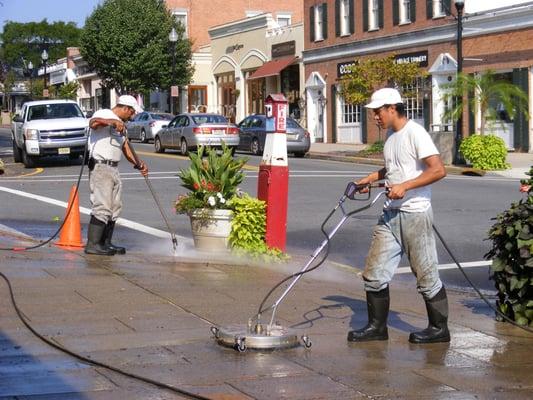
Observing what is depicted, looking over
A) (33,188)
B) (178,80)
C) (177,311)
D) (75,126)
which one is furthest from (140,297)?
(178,80)

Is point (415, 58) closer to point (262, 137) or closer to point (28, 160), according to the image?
point (262, 137)

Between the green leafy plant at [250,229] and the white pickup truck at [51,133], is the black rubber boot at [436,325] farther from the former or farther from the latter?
the white pickup truck at [51,133]

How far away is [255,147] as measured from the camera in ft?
118

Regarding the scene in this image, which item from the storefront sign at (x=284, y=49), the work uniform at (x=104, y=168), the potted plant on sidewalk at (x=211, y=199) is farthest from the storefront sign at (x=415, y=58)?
the work uniform at (x=104, y=168)

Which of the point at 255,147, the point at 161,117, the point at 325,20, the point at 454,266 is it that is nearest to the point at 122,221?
the point at 454,266

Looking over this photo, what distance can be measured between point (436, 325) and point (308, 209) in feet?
33.5

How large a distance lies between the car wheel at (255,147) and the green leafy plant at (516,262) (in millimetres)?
27242

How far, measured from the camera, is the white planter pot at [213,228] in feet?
38.9

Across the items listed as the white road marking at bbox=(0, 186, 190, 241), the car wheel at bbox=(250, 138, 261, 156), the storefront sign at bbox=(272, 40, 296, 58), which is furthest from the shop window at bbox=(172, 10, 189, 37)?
the white road marking at bbox=(0, 186, 190, 241)

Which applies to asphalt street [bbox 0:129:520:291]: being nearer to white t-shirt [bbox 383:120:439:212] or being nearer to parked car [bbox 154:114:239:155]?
white t-shirt [bbox 383:120:439:212]

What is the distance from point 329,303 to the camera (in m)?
9.18

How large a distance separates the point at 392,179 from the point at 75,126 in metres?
21.5

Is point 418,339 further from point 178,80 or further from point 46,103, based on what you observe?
point 178,80

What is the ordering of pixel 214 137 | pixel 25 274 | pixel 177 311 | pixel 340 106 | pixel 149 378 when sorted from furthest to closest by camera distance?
pixel 340 106 → pixel 214 137 → pixel 25 274 → pixel 177 311 → pixel 149 378
